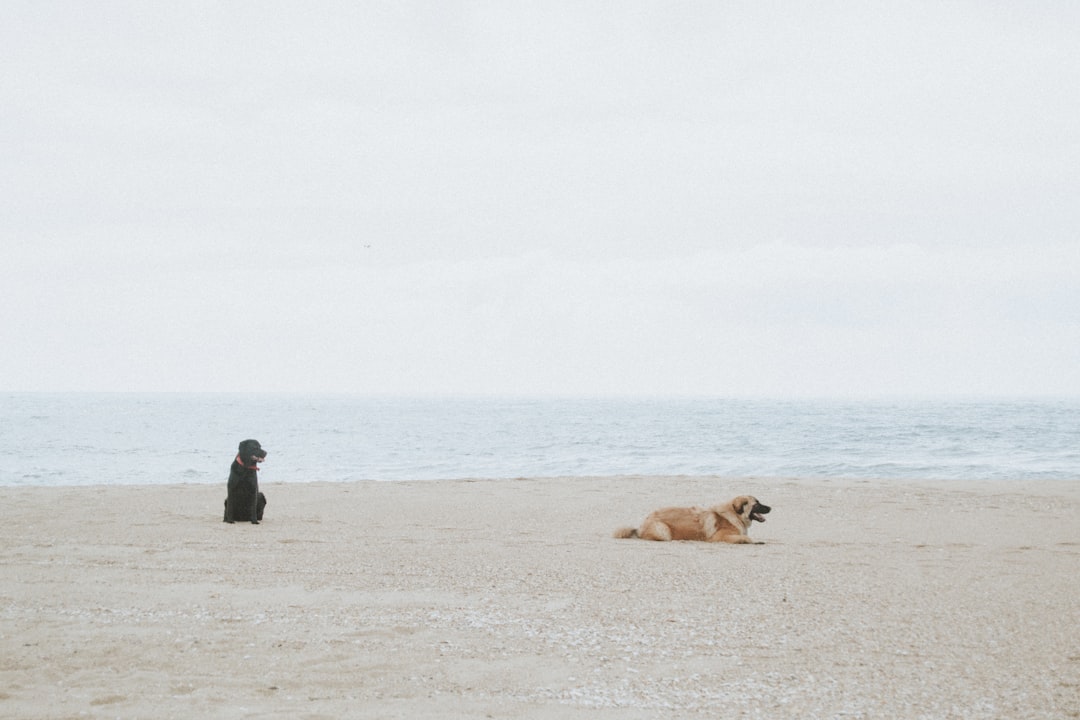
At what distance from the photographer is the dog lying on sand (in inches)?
370

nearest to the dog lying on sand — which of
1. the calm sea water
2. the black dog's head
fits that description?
the black dog's head

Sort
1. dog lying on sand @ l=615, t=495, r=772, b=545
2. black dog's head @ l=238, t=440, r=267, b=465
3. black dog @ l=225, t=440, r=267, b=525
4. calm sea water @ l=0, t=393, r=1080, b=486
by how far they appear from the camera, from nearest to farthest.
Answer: dog lying on sand @ l=615, t=495, r=772, b=545 → black dog @ l=225, t=440, r=267, b=525 → black dog's head @ l=238, t=440, r=267, b=465 → calm sea water @ l=0, t=393, r=1080, b=486

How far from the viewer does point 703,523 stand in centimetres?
949

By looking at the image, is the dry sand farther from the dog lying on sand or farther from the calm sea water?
the calm sea water

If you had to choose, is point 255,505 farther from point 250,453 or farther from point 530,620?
point 530,620

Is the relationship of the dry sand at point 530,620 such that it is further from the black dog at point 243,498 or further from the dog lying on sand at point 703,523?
the black dog at point 243,498

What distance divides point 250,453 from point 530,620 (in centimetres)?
661

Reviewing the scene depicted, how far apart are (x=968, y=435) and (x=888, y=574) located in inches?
1227

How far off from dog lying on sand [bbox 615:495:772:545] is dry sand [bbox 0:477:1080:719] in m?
0.34

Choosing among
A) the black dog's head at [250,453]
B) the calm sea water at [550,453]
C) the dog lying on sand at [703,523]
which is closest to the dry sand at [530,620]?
the dog lying on sand at [703,523]

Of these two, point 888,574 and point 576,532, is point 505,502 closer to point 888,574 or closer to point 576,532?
point 576,532

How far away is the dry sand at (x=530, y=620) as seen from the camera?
399cm

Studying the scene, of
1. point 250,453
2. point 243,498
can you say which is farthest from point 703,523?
point 250,453

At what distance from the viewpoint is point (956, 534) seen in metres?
9.48
